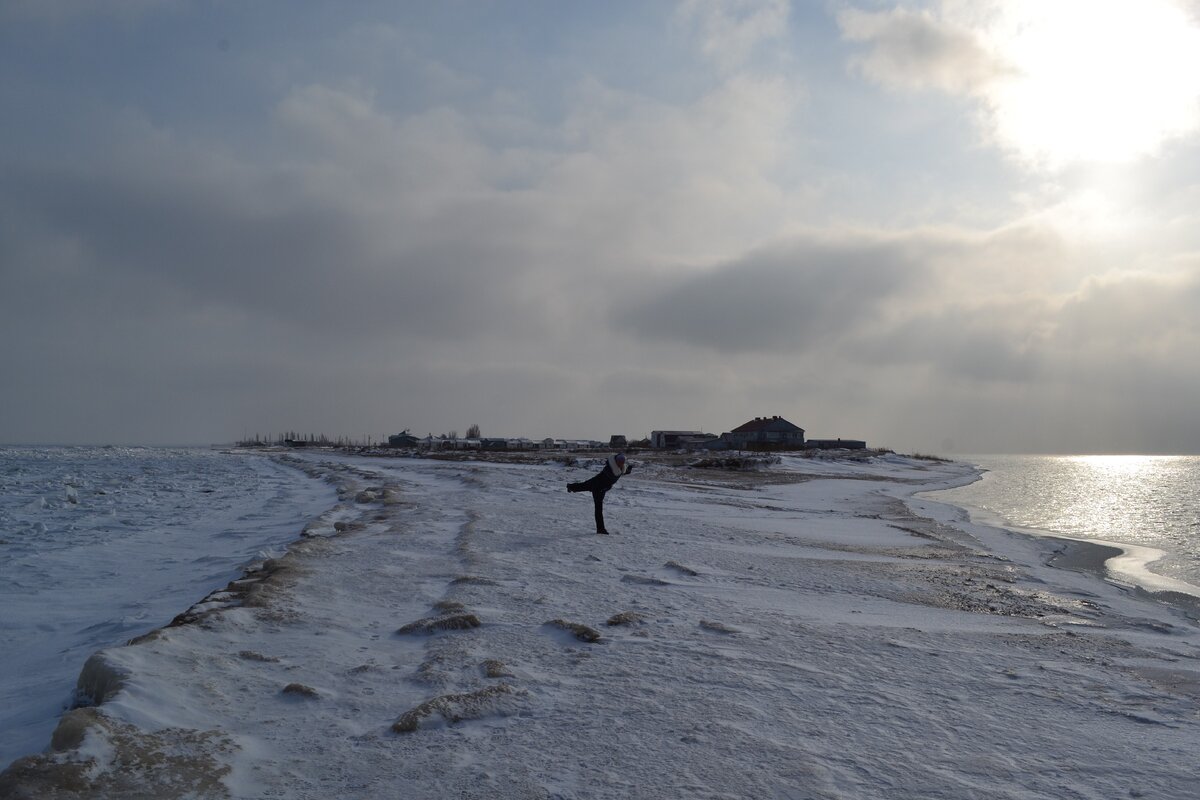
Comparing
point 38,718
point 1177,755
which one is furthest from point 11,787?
Result: point 1177,755

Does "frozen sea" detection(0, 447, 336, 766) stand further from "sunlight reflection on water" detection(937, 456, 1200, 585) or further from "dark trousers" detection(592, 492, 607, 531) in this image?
"sunlight reflection on water" detection(937, 456, 1200, 585)

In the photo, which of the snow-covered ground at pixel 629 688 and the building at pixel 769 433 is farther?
the building at pixel 769 433

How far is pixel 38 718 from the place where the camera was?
4605 millimetres

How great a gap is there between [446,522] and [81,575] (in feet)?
17.9

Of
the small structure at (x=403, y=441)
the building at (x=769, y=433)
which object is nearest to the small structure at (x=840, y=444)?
the building at (x=769, y=433)

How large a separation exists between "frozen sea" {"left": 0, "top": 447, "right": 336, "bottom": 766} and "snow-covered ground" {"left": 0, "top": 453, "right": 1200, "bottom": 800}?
A: 894mm

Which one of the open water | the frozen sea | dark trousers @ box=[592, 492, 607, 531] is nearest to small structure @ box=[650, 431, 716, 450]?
the open water

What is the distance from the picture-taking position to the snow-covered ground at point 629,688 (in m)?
3.64

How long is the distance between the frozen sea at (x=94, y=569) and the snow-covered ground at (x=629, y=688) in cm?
89

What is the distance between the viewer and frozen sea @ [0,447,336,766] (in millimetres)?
5562

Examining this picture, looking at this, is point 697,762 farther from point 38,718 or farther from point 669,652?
point 38,718

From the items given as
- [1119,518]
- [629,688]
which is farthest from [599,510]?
[1119,518]

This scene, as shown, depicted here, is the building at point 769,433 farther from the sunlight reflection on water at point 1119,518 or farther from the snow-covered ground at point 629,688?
the snow-covered ground at point 629,688

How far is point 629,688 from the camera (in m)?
4.89
